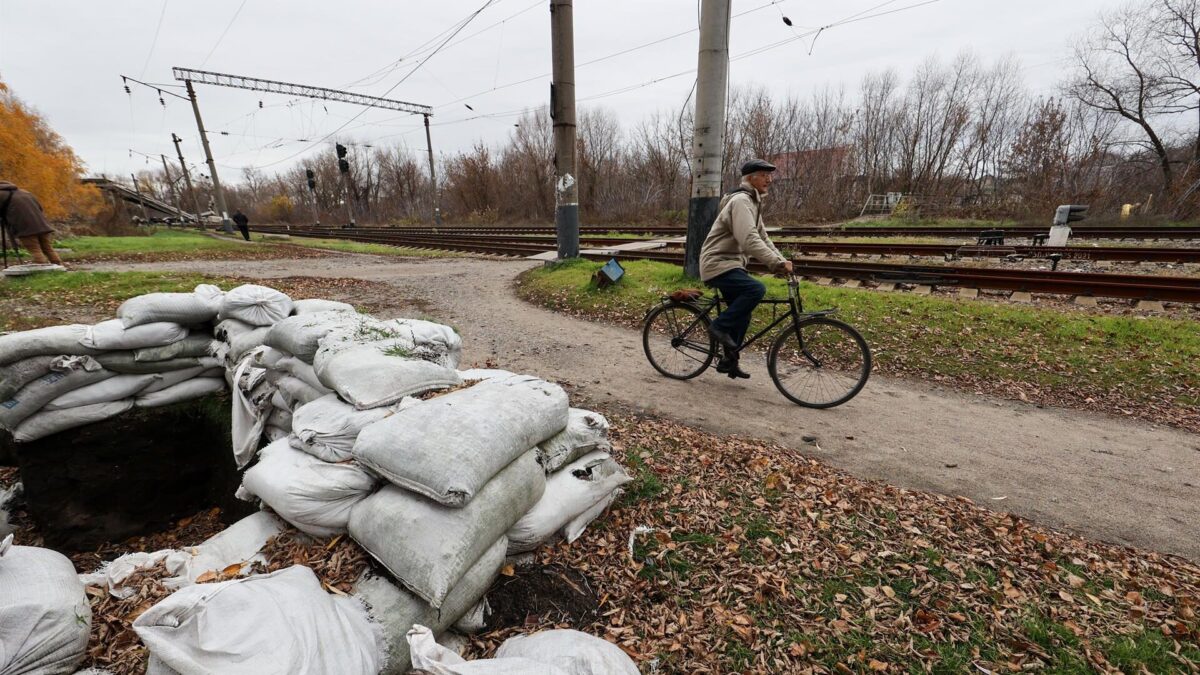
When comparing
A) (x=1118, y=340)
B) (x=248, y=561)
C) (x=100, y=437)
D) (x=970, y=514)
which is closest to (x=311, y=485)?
(x=248, y=561)

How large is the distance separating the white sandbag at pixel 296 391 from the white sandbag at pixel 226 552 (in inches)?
34.4

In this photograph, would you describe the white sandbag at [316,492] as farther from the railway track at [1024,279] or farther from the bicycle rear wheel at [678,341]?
the railway track at [1024,279]

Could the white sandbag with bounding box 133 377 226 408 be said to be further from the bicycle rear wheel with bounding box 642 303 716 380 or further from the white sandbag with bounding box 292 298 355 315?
the bicycle rear wheel with bounding box 642 303 716 380

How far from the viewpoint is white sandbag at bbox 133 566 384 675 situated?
1272mm

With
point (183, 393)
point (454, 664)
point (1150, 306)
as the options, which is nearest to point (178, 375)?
point (183, 393)

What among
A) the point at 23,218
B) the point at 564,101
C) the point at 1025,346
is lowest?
the point at 1025,346

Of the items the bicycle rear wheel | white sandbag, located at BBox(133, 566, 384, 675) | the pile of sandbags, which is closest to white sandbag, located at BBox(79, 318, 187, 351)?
the pile of sandbags

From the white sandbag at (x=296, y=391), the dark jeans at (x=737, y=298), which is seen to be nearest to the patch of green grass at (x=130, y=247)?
the white sandbag at (x=296, y=391)

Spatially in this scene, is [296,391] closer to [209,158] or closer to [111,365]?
[111,365]

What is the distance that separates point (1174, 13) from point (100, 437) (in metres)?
33.5

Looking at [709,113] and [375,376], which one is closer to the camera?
[375,376]

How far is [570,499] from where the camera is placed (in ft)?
7.88

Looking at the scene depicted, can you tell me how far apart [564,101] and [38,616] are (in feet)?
32.2

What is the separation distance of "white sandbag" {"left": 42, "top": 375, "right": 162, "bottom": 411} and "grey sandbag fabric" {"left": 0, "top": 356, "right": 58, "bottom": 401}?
20 cm
